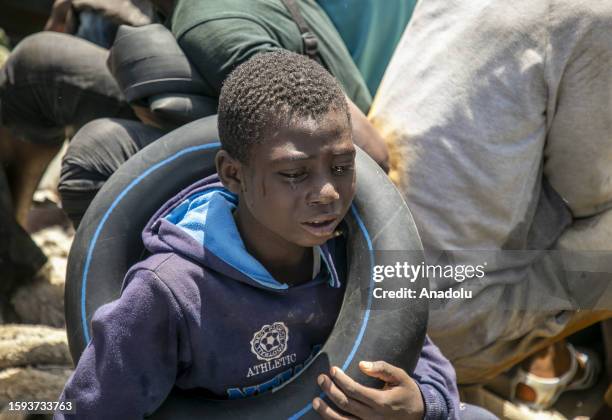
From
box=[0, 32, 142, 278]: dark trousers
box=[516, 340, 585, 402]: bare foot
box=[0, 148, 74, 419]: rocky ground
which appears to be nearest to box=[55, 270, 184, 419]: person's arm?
box=[0, 148, 74, 419]: rocky ground

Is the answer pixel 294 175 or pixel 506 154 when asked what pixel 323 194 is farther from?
pixel 506 154

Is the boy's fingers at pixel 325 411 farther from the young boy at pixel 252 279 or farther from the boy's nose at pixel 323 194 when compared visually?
the boy's nose at pixel 323 194

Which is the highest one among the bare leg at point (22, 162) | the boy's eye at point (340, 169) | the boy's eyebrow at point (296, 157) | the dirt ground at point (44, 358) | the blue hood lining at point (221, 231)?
the boy's eyebrow at point (296, 157)

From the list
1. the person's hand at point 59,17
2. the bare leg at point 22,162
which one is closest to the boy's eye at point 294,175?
the bare leg at point 22,162

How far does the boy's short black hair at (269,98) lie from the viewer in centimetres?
176

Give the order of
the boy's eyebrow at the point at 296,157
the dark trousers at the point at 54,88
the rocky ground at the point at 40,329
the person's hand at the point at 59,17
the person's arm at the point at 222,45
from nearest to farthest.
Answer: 1. the boy's eyebrow at the point at 296,157
2. the person's arm at the point at 222,45
3. the rocky ground at the point at 40,329
4. the dark trousers at the point at 54,88
5. the person's hand at the point at 59,17

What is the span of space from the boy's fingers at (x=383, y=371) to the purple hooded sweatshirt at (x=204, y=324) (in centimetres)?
9

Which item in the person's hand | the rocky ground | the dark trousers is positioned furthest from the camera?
the person's hand

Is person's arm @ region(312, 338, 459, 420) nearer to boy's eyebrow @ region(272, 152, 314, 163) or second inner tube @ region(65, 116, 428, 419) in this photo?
second inner tube @ region(65, 116, 428, 419)

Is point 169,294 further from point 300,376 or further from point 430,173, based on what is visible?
point 430,173

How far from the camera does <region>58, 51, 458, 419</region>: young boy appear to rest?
1756 mm

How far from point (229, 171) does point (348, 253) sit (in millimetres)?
383

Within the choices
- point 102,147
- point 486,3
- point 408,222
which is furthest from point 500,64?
point 102,147

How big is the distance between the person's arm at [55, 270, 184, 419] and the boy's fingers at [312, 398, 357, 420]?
1.10 ft
